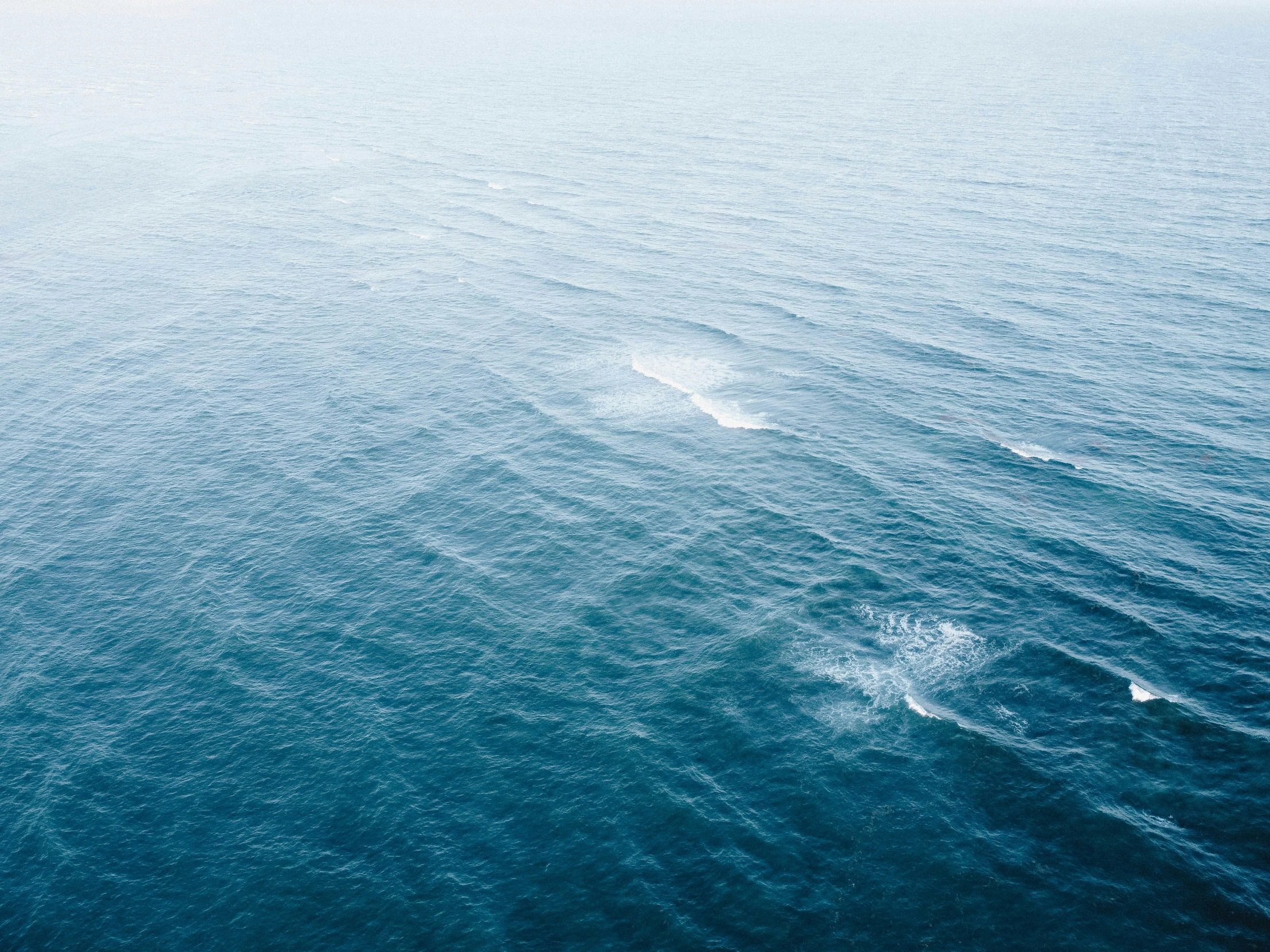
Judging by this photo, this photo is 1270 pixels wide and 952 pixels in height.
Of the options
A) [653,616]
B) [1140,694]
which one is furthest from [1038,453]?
[653,616]

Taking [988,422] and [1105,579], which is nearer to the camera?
[1105,579]

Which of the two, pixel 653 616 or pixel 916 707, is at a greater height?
pixel 916 707

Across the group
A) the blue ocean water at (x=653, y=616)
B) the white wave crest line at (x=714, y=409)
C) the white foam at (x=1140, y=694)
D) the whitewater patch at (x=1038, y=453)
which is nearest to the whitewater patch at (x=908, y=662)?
Answer: the blue ocean water at (x=653, y=616)

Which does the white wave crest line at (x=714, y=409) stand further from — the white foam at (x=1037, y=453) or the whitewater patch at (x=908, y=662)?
the whitewater patch at (x=908, y=662)

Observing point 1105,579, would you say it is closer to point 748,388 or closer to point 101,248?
point 748,388

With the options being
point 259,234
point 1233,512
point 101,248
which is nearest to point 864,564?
point 1233,512

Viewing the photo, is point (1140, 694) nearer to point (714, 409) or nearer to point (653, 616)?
point (653, 616)
